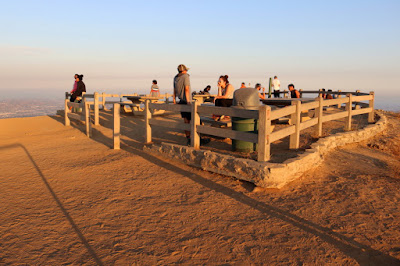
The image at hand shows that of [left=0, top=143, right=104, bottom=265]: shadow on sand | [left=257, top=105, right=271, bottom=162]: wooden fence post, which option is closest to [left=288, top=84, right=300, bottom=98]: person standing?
[left=257, top=105, right=271, bottom=162]: wooden fence post

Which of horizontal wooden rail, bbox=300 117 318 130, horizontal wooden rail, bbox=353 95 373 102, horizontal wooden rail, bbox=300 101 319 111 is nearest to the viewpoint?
horizontal wooden rail, bbox=300 101 319 111

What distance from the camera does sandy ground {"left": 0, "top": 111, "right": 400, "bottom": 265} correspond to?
3.75 metres

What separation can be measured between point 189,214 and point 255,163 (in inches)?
63.5

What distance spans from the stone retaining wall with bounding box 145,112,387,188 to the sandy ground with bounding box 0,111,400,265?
0.17 m

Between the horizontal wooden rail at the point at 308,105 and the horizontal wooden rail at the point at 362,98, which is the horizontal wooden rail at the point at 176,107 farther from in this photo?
the horizontal wooden rail at the point at 362,98

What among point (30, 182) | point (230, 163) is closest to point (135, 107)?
point (30, 182)

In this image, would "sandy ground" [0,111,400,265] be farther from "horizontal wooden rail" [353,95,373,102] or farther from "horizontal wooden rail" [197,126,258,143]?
"horizontal wooden rail" [353,95,373,102]

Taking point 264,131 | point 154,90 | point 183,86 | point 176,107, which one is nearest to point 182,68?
point 183,86

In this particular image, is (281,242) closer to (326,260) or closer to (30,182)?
(326,260)

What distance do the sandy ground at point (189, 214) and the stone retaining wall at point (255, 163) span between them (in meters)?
0.17

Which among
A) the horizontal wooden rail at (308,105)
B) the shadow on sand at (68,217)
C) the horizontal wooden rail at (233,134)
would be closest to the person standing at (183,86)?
the horizontal wooden rail at (233,134)

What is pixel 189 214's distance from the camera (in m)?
4.80

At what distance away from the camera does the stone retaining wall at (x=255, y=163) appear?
218 inches

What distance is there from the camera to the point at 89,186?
20.1 feet
